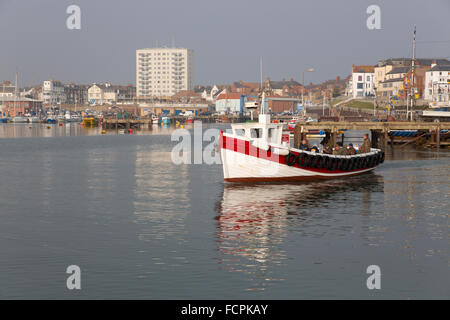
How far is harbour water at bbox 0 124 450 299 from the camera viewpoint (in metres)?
19.4

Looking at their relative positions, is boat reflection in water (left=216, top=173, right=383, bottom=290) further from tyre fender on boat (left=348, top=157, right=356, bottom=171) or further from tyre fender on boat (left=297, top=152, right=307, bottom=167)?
tyre fender on boat (left=297, top=152, right=307, bottom=167)

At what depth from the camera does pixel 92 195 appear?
132ft

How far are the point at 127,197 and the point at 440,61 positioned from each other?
18089cm

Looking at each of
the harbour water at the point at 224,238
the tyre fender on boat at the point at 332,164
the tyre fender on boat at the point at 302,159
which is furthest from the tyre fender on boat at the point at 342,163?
the tyre fender on boat at the point at 302,159

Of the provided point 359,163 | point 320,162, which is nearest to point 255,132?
point 320,162

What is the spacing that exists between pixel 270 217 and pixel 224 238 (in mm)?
5543

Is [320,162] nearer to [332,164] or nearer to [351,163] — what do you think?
[332,164]

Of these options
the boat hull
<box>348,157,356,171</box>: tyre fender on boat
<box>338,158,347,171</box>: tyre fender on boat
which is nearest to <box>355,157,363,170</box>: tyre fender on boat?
<box>348,157,356,171</box>: tyre fender on boat

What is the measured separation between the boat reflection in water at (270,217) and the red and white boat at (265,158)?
84cm

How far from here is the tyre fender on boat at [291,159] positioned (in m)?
42.3

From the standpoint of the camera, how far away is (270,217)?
102ft

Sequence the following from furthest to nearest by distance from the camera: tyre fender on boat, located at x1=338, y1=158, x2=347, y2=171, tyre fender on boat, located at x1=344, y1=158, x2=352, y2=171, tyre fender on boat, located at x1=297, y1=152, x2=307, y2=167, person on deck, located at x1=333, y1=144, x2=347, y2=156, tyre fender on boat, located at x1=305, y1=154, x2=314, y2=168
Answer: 1. person on deck, located at x1=333, y1=144, x2=347, y2=156
2. tyre fender on boat, located at x1=344, y1=158, x2=352, y2=171
3. tyre fender on boat, located at x1=338, y1=158, x2=347, y2=171
4. tyre fender on boat, located at x1=305, y1=154, x2=314, y2=168
5. tyre fender on boat, located at x1=297, y1=152, x2=307, y2=167
